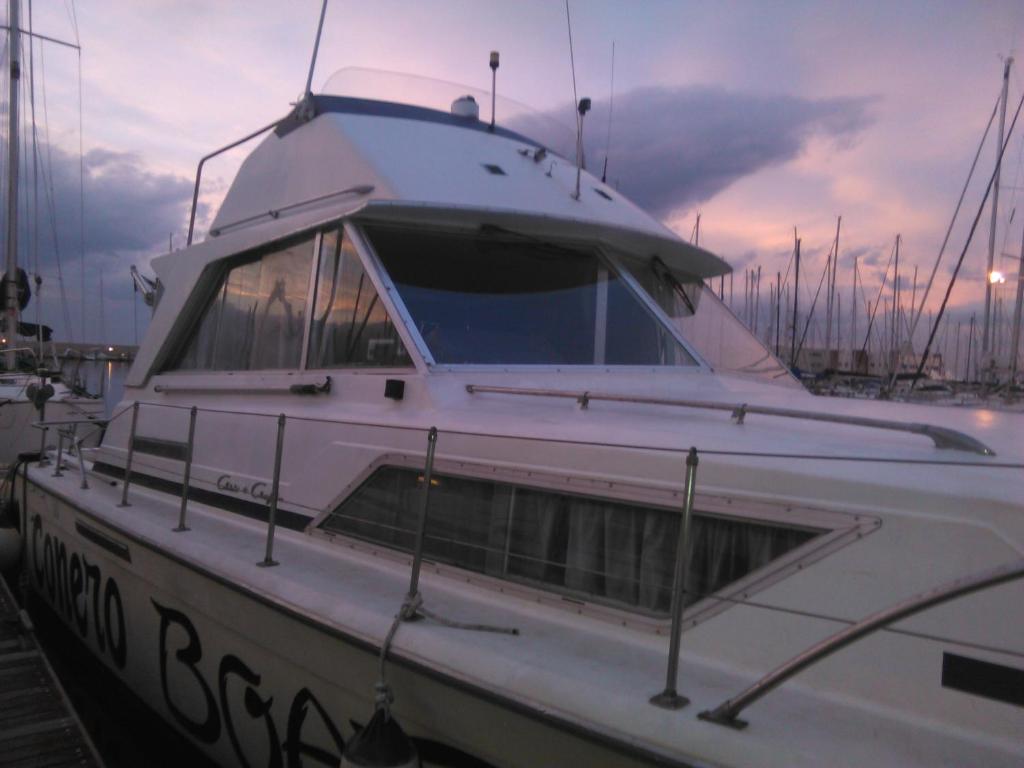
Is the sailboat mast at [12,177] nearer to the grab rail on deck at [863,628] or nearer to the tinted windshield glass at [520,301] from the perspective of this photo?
the tinted windshield glass at [520,301]

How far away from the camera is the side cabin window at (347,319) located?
12.9 feet

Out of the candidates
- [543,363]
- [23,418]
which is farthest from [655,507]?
[23,418]

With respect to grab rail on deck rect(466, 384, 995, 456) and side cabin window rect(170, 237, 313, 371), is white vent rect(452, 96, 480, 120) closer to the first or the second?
side cabin window rect(170, 237, 313, 371)

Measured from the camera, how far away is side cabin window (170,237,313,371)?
15.2 feet

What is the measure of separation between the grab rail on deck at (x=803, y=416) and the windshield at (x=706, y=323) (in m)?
1.46

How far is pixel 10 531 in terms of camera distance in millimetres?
6969

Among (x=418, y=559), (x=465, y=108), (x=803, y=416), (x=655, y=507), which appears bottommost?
(x=418, y=559)

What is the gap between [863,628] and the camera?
1640mm

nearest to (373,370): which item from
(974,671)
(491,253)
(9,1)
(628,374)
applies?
(491,253)

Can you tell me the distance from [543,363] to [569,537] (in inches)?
61.5

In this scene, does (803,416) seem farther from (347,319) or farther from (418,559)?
(347,319)

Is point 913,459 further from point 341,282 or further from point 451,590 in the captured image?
point 341,282

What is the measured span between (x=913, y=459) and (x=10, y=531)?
7.37m

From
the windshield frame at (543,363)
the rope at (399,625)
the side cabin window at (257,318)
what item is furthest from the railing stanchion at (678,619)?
the side cabin window at (257,318)
